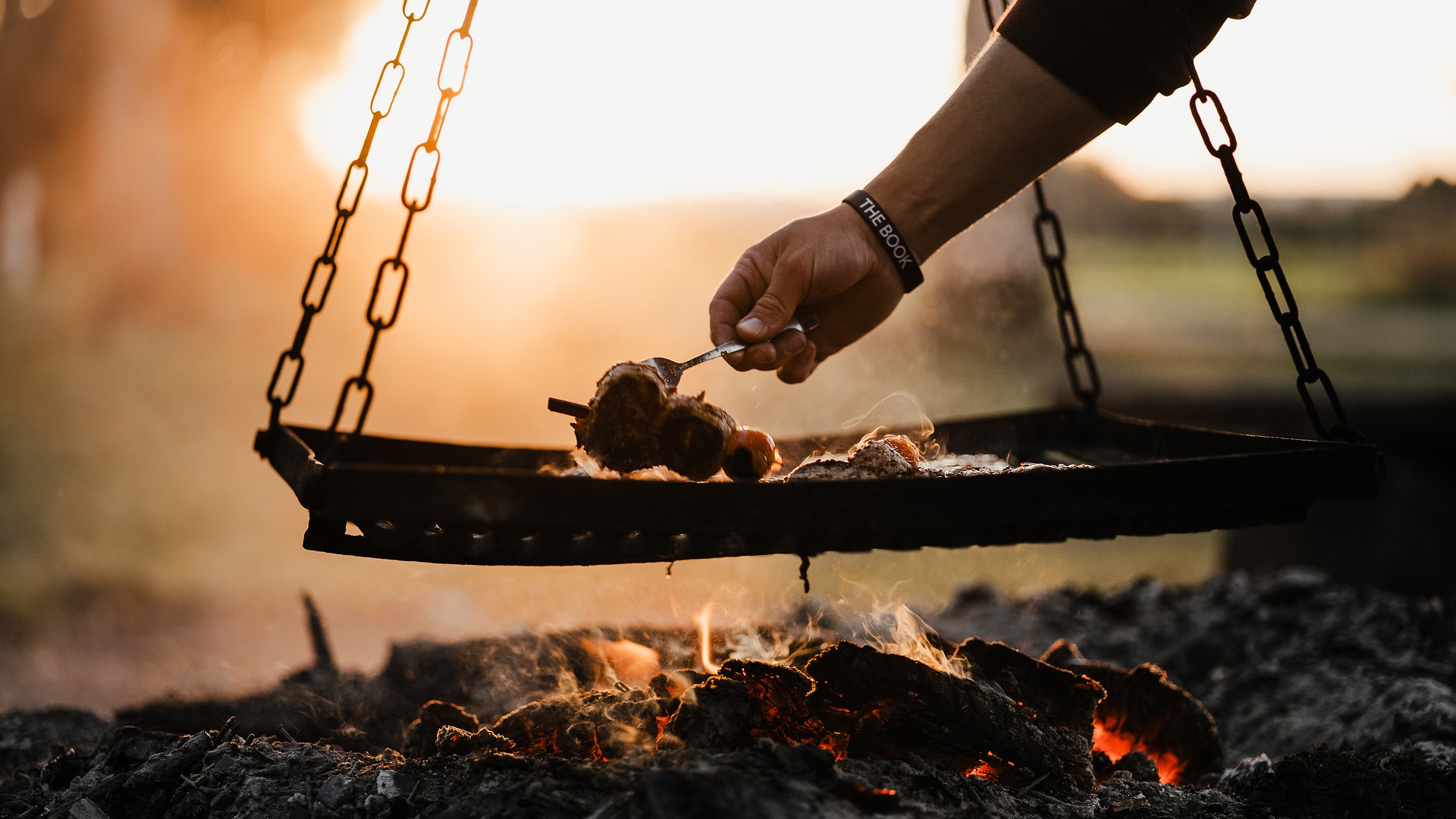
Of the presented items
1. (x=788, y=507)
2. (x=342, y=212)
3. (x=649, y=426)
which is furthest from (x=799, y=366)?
(x=342, y=212)

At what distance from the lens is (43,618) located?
18.5ft

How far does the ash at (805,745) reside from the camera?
1.80 m

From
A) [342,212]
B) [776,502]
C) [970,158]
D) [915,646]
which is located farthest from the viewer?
[915,646]

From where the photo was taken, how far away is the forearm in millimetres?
2184

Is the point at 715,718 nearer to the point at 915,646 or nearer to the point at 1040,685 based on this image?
the point at 915,646

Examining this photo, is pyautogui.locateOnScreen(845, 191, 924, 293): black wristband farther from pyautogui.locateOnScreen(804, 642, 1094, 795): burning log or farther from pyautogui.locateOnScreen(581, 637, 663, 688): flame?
pyautogui.locateOnScreen(581, 637, 663, 688): flame

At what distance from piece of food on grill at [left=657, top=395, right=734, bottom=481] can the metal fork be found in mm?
93

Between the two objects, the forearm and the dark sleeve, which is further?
the forearm

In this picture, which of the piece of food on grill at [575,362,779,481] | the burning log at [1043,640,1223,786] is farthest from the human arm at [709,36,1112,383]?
the burning log at [1043,640,1223,786]

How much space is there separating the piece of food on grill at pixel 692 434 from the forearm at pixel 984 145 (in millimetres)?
820

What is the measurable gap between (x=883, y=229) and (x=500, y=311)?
865 centimetres

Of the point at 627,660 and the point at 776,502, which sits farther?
the point at 627,660

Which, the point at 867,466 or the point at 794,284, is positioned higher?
the point at 794,284

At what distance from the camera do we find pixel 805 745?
5.86ft
